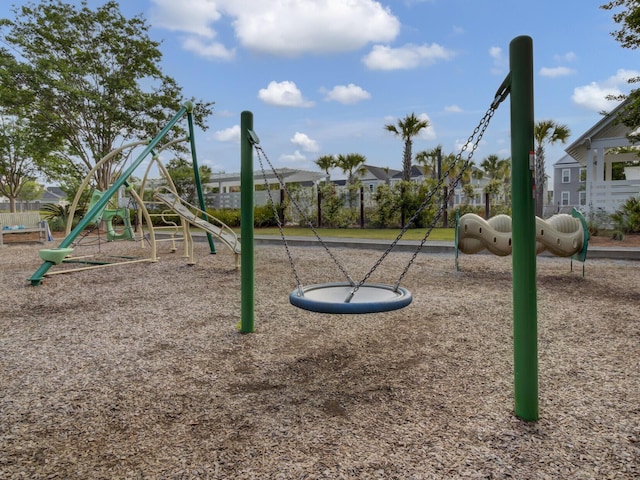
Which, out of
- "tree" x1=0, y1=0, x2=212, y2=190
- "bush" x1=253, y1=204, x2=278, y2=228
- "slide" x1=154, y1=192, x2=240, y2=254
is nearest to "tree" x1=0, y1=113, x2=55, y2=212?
"tree" x1=0, y1=0, x2=212, y2=190

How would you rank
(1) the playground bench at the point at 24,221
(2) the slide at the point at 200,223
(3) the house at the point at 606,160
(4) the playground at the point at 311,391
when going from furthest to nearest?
(1) the playground bench at the point at 24,221 < (3) the house at the point at 606,160 < (2) the slide at the point at 200,223 < (4) the playground at the point at 311,391

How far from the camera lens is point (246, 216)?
329cm

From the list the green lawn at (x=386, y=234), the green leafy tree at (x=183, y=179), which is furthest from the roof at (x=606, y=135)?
the green leafy tree at (x=183, y=179)

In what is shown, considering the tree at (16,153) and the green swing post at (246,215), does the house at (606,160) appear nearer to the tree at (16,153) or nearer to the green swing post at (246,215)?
the green swing post at (246,215)

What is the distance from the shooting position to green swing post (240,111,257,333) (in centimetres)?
323

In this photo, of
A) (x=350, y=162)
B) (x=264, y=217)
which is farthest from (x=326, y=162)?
(x=264, y=217)

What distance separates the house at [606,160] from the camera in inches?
478

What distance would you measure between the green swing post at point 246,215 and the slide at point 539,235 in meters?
3.66

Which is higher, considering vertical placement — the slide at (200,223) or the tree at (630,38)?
the tree at (630,38)

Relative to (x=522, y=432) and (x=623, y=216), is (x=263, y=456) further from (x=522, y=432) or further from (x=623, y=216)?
(x=623, y=216)

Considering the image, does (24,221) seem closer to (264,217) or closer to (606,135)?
(264,217)

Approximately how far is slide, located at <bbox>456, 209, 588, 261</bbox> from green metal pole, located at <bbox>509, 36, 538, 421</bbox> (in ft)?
13.4

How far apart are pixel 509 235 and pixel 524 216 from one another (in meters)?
4.13

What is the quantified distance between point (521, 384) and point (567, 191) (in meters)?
38.4
